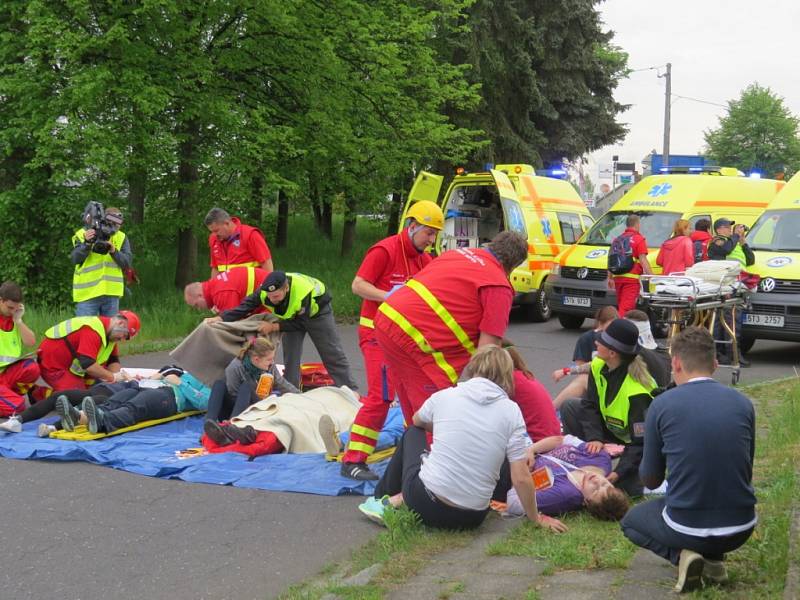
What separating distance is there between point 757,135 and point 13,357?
66.0 metres

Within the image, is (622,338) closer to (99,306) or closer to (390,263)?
(390,263)

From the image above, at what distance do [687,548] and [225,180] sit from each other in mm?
15124

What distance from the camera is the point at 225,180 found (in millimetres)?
18328

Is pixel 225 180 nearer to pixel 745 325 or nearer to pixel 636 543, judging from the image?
pixel 745 325

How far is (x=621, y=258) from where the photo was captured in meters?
13.7

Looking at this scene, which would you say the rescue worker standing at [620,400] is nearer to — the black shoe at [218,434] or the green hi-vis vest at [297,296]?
the black shoe at [218,434]

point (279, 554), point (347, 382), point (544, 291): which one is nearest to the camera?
point (279, 554)

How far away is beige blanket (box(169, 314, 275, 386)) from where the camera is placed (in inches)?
345

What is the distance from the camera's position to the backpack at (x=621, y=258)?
13.7 m

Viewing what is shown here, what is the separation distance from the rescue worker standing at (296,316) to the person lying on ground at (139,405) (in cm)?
67

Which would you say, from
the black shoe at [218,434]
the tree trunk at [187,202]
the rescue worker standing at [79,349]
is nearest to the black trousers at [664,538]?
the black shoe at [218,434]

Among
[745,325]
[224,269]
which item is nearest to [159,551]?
[224,269]

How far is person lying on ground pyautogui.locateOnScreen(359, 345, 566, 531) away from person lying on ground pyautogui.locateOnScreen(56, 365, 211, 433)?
344cm

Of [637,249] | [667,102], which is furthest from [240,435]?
[667,102]
